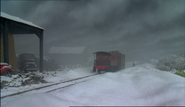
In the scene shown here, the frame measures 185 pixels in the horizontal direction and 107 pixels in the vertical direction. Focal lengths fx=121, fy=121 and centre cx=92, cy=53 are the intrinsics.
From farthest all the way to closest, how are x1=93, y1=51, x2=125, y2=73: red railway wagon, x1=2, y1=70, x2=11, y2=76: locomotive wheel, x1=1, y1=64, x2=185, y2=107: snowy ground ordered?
x1=93, y1=51, x2=125, y2=73: red railway wagon
x1=1, y1=64, x2=185, y2=107: snowy ground
x1=2, y1=70, x2=11, y2=76: locomotive wheel

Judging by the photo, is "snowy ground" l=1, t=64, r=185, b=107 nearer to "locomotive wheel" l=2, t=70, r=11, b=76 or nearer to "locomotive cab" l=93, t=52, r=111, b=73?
"locomotive wheel" l=2, t=70, r=11, b=76

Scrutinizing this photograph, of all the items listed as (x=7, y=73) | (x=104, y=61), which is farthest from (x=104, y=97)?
(x=104, y=61)

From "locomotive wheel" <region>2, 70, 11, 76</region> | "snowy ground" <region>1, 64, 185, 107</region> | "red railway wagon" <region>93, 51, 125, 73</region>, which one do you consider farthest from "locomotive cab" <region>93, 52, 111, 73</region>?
"locomotive wheel" <region>2, 70, 11, 76</region>

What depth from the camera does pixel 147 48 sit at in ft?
47.6

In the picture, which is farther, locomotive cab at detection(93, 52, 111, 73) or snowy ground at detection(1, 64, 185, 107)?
locomotive cab at detection(93, 52, 111, 73)

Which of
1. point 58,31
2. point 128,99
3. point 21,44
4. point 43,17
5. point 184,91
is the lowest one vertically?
point 128,99

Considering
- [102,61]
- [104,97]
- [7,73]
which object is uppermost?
[7,73]

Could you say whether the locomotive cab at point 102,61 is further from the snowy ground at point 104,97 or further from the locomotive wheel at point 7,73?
the locomotive wheel at point 7,73

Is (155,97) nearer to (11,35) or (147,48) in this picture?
(11,35)

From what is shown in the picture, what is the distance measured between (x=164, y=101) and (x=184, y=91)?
1.00 metres

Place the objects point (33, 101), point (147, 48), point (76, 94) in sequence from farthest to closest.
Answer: point (147, 48) → point (76, 94) → point (33, 101)

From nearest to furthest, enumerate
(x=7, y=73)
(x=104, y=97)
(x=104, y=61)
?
(x=7, y=73) < (x=104, y=97) < (x=104, y=61)

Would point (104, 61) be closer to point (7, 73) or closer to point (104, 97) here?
point (104, 97)

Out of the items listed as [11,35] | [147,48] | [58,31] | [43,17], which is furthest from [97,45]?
[147,48]
